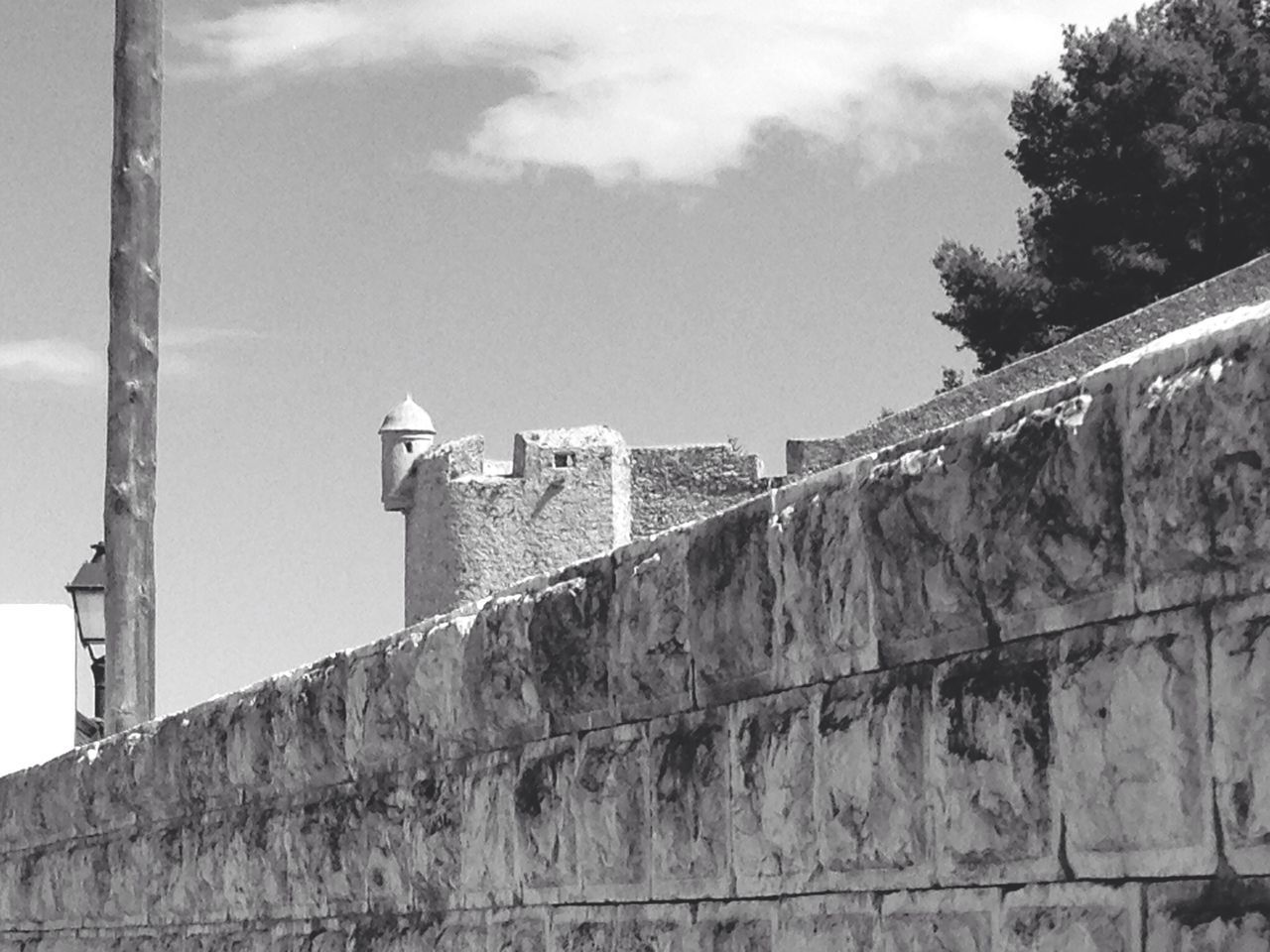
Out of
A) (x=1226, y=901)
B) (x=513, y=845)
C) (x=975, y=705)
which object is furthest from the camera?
(x=513, y=845)

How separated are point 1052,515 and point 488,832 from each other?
1.85 m

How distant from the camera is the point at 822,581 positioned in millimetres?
2896

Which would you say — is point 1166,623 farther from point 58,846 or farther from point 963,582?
point 58,846

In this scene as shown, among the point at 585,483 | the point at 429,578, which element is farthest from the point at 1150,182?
the point at 429,578

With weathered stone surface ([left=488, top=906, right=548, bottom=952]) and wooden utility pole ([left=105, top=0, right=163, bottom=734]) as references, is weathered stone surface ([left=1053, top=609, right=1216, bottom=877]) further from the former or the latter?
wooden utility pole ([left=105, top=0, right=163, bottom=734])

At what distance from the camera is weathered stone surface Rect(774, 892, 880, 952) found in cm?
282

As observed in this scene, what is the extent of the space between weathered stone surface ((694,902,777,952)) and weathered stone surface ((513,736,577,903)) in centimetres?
45

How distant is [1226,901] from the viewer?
2.17 metres

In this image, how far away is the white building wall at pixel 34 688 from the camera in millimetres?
10164

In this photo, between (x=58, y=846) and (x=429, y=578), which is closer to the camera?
(x=58, y=846)

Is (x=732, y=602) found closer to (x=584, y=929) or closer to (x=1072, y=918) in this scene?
(x=584, y=929)

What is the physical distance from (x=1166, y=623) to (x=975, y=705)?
0.36 metres

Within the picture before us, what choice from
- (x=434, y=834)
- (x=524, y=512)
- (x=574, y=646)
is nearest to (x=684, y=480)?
(x=524, y=512)

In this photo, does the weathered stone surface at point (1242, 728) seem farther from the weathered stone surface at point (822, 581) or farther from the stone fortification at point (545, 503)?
the stone fortification at point (545, 503)
